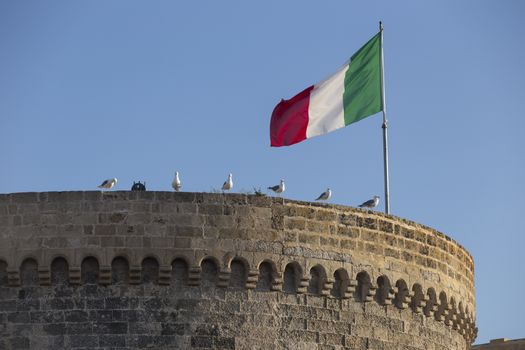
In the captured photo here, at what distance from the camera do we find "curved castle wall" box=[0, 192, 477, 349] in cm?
2553

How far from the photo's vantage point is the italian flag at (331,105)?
99.3 feet

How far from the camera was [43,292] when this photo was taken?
25688mm

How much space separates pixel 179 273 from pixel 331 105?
5774mm

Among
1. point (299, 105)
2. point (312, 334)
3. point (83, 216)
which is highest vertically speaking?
point (299, 105)

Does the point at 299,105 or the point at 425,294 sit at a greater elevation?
the point at 299,105

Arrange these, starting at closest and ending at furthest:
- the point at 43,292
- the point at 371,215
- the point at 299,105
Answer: the point at 43,292 → the point at 371,215 → the point at 299,105

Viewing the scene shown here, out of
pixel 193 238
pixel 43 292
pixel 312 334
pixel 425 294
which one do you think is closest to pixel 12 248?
pixel 43 292

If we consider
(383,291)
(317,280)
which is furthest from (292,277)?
(383,291)

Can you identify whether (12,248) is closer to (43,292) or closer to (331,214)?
(43,292)

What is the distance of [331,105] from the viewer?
3048cm

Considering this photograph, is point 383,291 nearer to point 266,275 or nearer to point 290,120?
point 266,275

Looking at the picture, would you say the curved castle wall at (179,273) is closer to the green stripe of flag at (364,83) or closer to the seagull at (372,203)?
the seagull at (372,203)

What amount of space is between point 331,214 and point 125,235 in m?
3.16

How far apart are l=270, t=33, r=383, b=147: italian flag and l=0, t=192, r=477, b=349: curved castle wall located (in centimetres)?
354
